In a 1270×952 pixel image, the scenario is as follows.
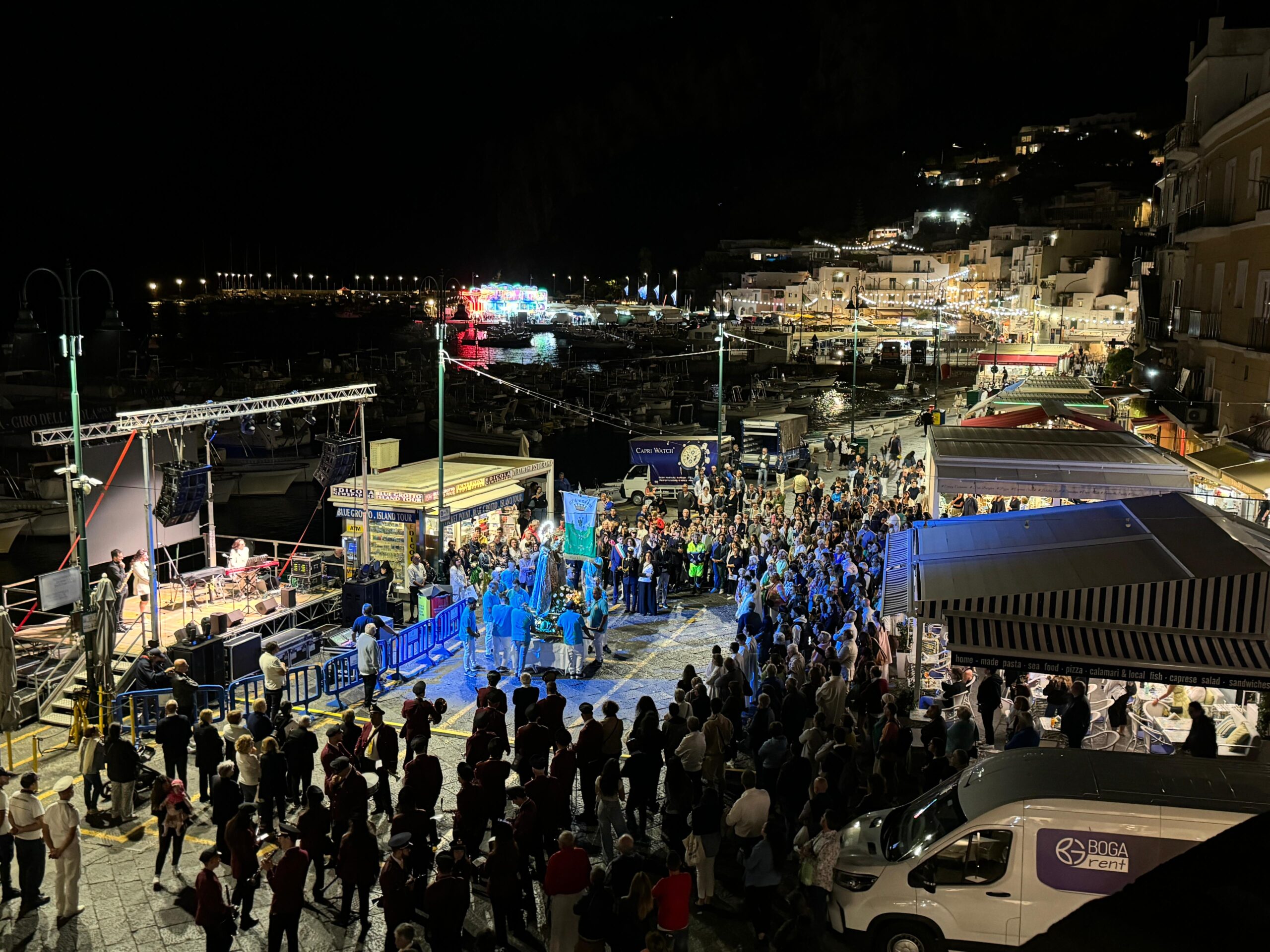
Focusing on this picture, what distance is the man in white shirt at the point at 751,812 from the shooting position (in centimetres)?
875

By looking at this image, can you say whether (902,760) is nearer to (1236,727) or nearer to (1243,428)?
(1236,727)

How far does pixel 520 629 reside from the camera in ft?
49.4

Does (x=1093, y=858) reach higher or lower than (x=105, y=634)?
higher

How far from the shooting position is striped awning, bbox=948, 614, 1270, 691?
9.23 m

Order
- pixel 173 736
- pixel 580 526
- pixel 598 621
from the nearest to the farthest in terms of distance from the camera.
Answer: pixel 173 736
pixel 598 621
pixel 580 526

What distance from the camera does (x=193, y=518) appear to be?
59.0ft

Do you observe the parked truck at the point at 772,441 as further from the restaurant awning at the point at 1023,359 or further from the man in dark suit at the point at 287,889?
the man in dark suit at the point at 287,889

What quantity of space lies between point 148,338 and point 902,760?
5480 inches

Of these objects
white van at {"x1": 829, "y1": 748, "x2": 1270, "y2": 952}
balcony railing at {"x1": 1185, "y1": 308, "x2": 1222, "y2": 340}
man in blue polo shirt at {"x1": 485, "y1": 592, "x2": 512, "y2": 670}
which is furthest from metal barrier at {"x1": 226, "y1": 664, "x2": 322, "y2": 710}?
balcony railing at {"x1": 1185, "y1": 308, "x2": 1222, "y2": 340}

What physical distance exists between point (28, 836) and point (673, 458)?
2140 centimetres

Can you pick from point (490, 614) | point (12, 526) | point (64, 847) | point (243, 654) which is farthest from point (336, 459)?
point (12, 526)

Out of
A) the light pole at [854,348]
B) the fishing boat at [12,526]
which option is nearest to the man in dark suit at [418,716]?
the light pole at [854,348]

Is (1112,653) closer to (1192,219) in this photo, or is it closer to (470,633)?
(470,633)

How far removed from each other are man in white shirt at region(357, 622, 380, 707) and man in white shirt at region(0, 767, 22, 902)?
16.5 feet
